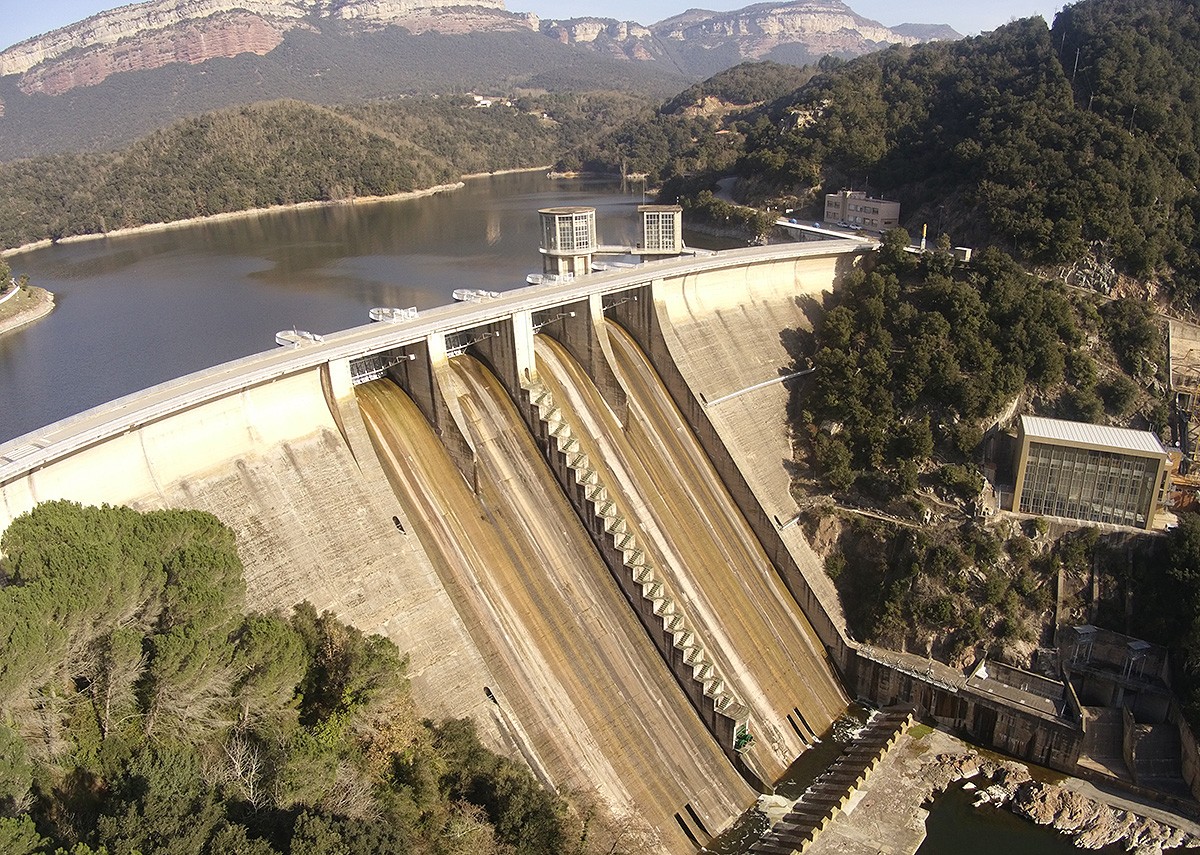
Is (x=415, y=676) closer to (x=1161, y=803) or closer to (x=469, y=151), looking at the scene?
(x=1161, y=803)

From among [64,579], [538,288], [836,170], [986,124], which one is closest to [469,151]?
[836,170]

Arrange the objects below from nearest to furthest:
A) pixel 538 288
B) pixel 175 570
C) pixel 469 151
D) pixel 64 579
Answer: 1. pixel 64 579
2. pixel 175 570
3. pixel 538 288
4. pixel 469 151

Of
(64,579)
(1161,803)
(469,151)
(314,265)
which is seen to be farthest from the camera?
(469,151)

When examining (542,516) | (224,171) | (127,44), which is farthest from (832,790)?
(127,44)

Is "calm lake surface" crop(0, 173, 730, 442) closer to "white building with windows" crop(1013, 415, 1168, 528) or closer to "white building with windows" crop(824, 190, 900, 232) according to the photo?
"white building with windows" crop(824, 190, 900, 232)

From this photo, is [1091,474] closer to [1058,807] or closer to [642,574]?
[1058,807]

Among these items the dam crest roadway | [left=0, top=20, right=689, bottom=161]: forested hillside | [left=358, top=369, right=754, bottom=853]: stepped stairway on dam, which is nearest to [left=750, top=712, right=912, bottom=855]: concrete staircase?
the dam crest roadway

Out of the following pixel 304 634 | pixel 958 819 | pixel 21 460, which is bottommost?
pixel 958 819
